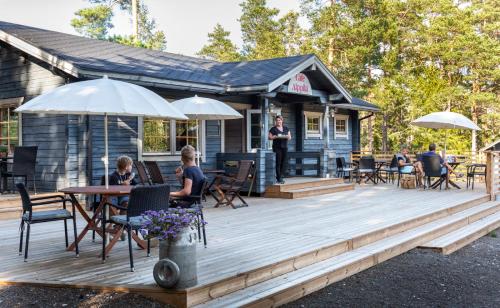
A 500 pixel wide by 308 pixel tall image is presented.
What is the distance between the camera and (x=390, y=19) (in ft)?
79.6

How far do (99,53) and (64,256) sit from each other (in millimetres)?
6127

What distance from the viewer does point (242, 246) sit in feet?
16.7

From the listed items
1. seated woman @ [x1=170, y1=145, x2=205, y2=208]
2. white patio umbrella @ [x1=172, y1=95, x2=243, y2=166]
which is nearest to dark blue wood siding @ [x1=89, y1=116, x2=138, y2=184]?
white patio umbrella @ [x1=172, y1=95, x2=243, y2=166]

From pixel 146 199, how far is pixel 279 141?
6.00m

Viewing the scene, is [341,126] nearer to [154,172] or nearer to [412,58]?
[154,172]

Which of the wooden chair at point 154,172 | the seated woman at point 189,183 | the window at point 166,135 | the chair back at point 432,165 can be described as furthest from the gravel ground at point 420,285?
the window at point 166,135

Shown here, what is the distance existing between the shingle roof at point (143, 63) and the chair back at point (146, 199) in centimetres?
404

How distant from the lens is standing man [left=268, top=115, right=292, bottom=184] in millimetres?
9945

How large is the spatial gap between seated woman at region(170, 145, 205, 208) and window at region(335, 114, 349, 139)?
10.7 metres

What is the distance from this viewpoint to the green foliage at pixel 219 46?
34.4 metres

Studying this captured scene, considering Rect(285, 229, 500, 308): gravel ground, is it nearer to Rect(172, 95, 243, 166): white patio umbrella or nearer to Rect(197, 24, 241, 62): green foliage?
Rect(172, 95, 243, 166): white patio umbrella

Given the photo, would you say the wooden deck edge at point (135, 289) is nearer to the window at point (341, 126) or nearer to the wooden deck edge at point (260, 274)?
the wooden deck edge at point (260, 274)

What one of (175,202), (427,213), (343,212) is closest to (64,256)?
(175,202)

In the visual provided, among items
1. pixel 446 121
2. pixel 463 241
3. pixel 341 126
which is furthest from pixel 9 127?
pixel 341 126
